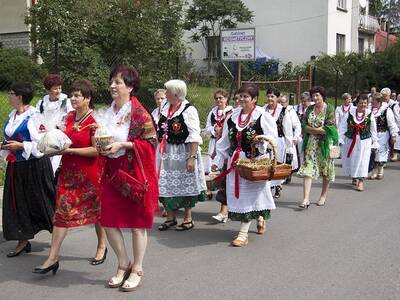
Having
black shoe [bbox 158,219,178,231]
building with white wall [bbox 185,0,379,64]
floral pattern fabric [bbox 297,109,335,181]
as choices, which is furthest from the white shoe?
building with white wall [bbox 185,0,379,64]

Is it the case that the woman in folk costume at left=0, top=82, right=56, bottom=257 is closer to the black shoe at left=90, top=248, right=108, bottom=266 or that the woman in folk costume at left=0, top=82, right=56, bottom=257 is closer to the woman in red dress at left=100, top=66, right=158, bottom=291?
the black shoe at left=90, top=248, right=108, bottom=266

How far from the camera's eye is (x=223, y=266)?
5520 mm

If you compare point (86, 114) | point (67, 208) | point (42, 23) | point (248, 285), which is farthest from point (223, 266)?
point (42, 23)

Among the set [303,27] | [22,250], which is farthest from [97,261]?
[303,27]

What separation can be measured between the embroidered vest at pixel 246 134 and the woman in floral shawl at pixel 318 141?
89.2 inches

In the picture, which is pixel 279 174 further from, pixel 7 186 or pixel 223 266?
pixel 7 186

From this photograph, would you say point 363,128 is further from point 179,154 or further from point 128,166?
point 128,166

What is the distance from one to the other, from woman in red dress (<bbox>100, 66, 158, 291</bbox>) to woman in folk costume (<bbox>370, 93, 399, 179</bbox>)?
8.33 meters

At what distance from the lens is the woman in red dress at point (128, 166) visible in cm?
461

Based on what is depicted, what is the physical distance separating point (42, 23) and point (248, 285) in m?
13.4

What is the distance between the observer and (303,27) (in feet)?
117

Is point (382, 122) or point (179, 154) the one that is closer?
point (179, 154)

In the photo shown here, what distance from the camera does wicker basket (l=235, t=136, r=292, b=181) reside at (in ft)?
19.8

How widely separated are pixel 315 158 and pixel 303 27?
93.6 ft
